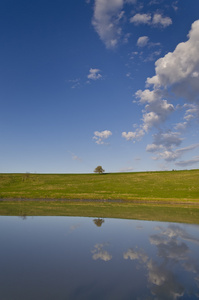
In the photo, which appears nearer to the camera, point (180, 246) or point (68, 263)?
point (68, 263)

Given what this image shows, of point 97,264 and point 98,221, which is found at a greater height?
point 98,221

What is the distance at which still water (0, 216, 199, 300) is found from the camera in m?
9.07

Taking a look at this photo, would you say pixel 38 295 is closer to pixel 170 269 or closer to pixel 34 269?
pixel 34 269

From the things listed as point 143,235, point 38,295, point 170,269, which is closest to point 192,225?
point 143,235

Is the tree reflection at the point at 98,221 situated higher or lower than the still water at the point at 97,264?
higher

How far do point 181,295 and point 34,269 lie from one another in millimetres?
7176

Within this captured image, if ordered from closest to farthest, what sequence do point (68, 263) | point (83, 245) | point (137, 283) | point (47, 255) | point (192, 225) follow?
point (137, 283) → point (68, 263) → point (47, 255) → point (83, 245) → point (192, 225)

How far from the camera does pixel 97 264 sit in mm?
12055

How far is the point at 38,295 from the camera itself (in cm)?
859

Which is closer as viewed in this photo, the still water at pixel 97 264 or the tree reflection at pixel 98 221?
the still water at pixel 97 264

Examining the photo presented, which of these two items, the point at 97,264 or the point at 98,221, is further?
the point at 98,221

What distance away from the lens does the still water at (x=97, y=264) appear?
9.07 meters

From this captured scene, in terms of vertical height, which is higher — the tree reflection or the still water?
the tree reflection

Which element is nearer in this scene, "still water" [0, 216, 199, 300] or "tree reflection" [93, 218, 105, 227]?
"still water" [0, 216, 199, 300]
